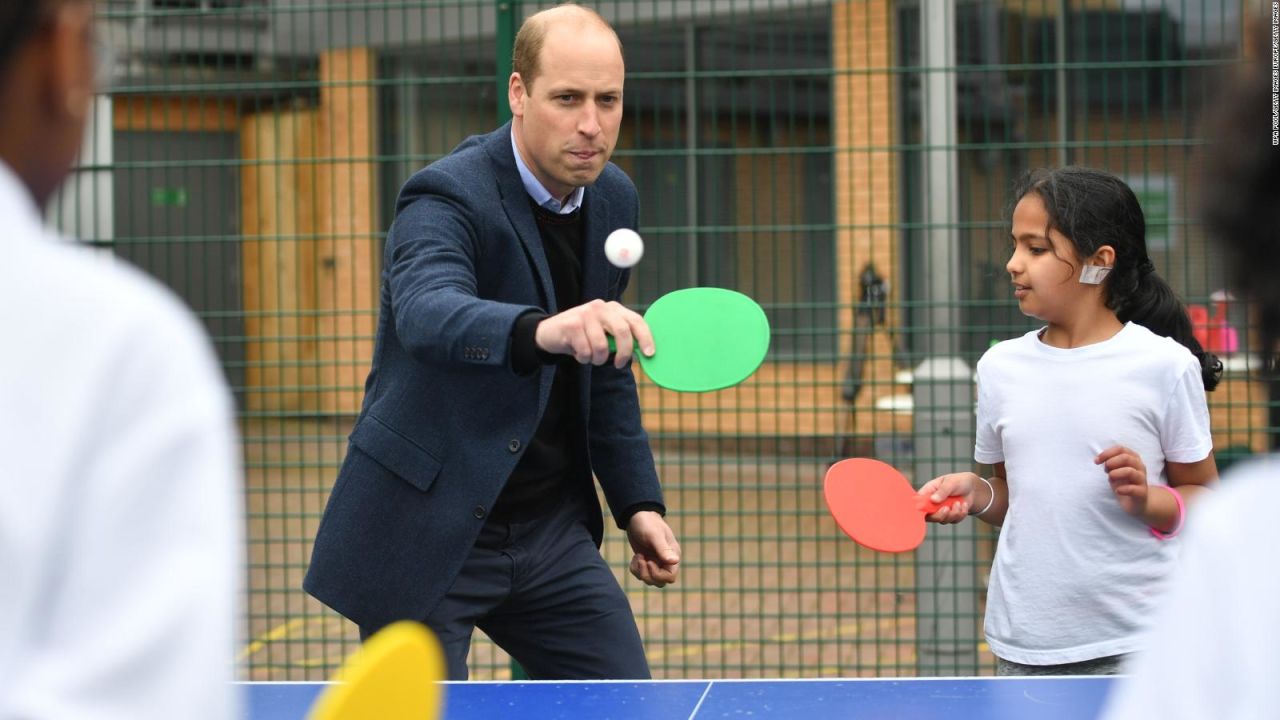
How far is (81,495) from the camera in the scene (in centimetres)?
87

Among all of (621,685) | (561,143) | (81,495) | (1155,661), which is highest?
(561,143)

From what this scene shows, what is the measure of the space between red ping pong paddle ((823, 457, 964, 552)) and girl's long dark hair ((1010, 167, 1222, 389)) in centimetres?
54

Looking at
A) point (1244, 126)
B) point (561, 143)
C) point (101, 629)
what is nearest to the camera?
point (101, 629)

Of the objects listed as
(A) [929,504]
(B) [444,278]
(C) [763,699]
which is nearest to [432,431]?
(B) [444,278]

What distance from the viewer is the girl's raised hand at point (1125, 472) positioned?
265 cm

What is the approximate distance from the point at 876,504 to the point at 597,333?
33.7 inches

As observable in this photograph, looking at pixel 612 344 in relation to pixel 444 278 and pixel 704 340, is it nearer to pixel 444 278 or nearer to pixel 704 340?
pixel 704 340

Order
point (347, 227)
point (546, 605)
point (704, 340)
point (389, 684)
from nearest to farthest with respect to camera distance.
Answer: point (389, 684)
point (704, 340)
point (546, 605)
point (347, 227)

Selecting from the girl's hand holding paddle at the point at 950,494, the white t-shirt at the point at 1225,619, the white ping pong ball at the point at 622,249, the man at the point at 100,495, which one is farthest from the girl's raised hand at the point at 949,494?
the man at the point at 100,495

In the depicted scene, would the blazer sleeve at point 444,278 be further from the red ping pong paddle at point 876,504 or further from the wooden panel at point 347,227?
the wooden panel at point 347,227

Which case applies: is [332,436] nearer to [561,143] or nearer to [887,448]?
[887,448]

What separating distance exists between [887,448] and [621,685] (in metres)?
2.89

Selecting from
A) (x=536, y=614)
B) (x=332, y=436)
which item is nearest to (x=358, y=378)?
(x=332, y=436)

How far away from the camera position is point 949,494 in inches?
116
